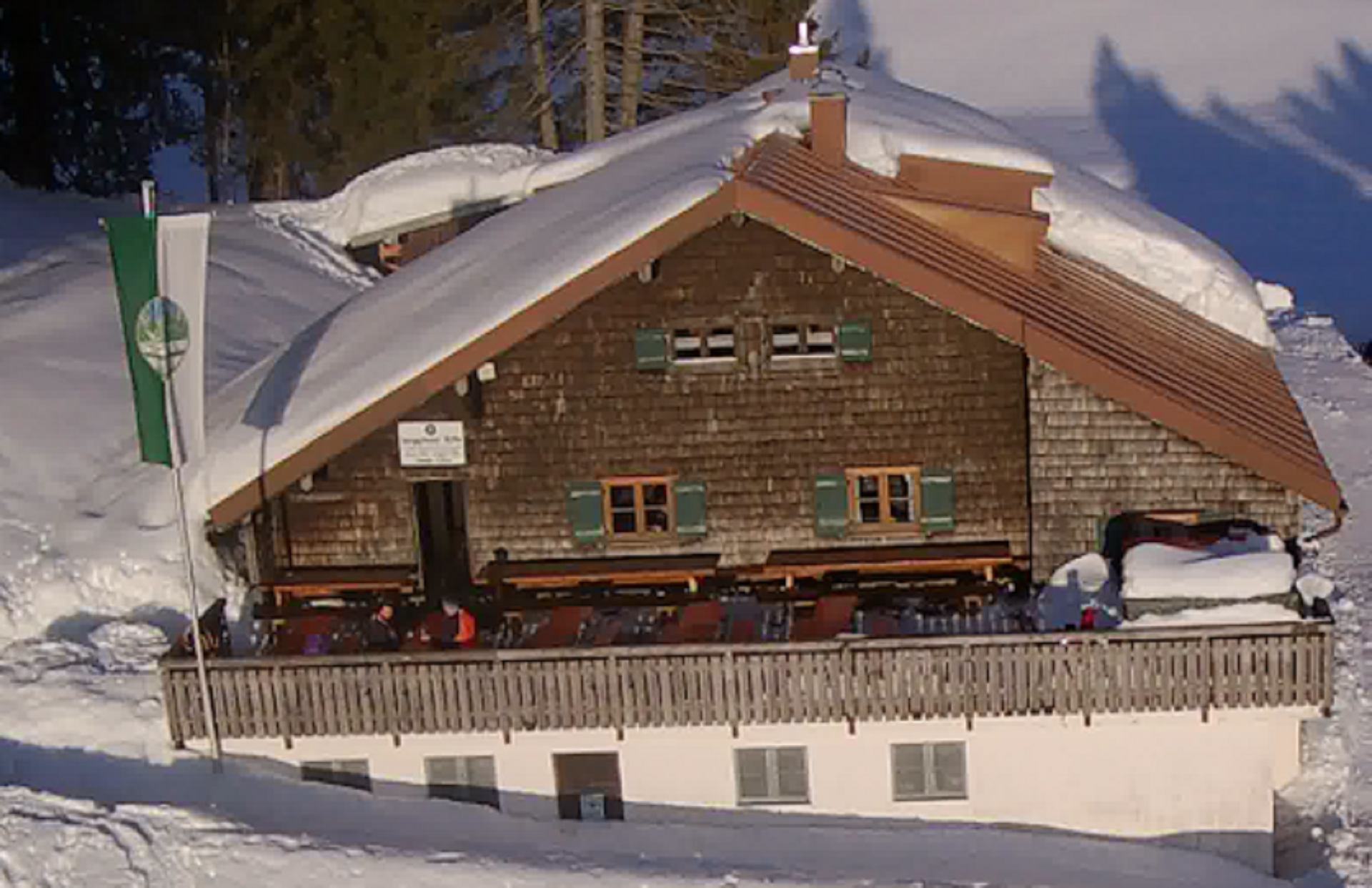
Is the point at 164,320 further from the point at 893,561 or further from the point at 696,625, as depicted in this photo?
the point at 893,561

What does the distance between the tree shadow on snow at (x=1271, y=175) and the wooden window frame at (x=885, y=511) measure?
91.4 ft

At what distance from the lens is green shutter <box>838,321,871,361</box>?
20.9 metres

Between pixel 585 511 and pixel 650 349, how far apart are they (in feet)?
6.34

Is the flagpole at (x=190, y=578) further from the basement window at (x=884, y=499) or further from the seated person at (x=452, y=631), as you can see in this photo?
the basement window at (x=884, y=499)

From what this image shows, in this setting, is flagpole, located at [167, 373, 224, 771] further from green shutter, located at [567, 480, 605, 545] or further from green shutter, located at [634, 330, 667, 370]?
green shutter, located at [634, 330, 667, 370]

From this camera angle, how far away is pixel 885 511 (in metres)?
21.4

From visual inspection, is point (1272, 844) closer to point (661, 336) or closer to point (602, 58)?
point (661, 336)

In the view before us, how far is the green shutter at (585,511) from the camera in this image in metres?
21.5

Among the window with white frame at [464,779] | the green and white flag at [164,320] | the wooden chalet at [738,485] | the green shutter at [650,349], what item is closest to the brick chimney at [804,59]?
the wooden chalet at [738,485]

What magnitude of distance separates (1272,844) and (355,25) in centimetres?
3081

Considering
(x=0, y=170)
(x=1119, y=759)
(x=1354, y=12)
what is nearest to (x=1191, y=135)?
(x=1354, y=12)

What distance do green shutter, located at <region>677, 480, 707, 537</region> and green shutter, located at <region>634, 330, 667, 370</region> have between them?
1.31 meters

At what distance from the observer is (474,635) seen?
20406 mm

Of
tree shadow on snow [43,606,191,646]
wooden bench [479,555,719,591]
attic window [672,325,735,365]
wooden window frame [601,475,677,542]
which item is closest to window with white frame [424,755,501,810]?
wooden bench [479,555,719,591]
